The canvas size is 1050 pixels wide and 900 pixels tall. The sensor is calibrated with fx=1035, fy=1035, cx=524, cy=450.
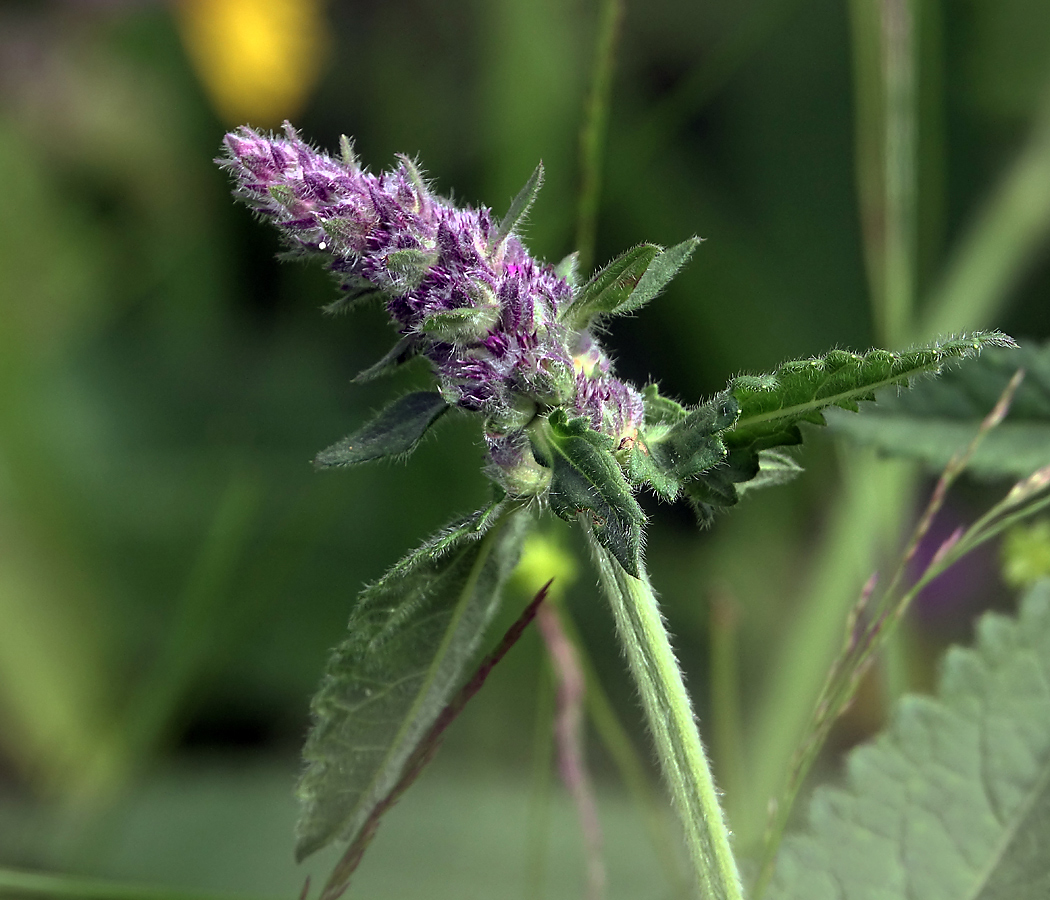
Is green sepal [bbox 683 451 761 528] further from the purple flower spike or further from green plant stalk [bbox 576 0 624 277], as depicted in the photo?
green plant stalk [bbox 576 0 624 277]

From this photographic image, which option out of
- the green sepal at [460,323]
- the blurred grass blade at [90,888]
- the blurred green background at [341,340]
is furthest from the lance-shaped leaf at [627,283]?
the blurred green background at [341,340]

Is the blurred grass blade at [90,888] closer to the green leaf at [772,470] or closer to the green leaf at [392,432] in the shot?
the green leaf at [392,432]

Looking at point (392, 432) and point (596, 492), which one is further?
point (392, 432)

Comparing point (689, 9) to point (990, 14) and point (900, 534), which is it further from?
point (900, 534)

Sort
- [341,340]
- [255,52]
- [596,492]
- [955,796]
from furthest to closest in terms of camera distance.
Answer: [255,52]
[341,340]
[955,796]
[596,492]

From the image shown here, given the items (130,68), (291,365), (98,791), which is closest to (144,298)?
(291,365)

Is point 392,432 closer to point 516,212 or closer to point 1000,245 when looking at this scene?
point 516,212

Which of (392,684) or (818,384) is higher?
(818,384)

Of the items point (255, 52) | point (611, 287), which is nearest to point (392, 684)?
point (611, 287)

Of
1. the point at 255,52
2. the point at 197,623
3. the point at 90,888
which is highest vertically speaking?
the point at 255,52
